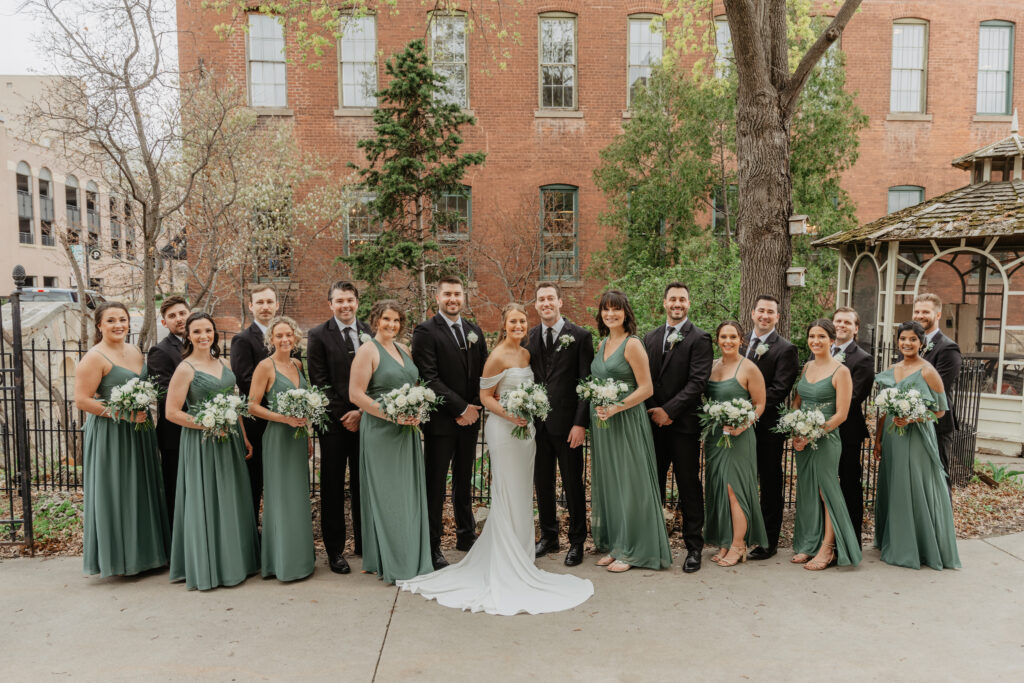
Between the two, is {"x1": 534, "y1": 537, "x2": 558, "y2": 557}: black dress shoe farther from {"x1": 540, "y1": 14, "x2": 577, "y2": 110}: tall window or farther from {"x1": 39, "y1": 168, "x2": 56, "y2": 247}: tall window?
{"x1": 39, "y1": 168, "x2": 56, "y2": 247}: tall window

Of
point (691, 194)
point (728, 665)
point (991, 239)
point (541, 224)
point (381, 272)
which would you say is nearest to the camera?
point (728, 665)

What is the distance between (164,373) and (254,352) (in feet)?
2.35

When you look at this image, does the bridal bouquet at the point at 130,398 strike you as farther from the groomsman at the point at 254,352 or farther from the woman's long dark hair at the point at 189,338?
the groomsman at the point at 254,352

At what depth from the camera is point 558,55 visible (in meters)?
19.6

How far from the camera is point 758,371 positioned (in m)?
5.49

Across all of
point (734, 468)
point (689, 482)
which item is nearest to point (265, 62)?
point (689, 482)

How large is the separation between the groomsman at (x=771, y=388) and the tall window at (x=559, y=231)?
42.0ft

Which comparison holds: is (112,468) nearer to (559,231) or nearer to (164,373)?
(164,373)

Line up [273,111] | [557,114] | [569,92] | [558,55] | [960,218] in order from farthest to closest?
[569,92], [558,55], [557,114], [273,111], [960,218]

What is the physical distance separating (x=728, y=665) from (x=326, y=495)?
3.26m

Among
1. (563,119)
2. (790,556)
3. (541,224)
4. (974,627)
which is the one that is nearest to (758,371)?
(790,556)

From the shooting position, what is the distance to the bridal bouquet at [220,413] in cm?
497

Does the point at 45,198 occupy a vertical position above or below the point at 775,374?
above

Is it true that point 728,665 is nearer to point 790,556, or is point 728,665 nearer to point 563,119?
point 790,556
